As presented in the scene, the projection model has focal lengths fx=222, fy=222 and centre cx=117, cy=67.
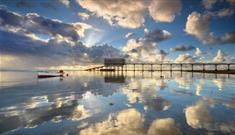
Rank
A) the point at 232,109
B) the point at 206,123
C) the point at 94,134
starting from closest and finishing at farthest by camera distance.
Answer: the point at 94,134 → the point at 206,123 → the point at 232,109

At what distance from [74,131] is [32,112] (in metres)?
5.68

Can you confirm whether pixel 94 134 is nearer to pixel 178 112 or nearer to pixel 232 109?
pixel 178 112

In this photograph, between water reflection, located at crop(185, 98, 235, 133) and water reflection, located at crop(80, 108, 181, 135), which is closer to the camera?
water reflection, located at crop(80, 108, 181, 135)

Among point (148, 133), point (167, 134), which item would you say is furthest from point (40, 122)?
point (167, 134)

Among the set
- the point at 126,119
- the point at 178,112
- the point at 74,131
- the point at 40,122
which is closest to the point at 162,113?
the point at 178,112

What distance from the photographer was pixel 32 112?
14.0 metres

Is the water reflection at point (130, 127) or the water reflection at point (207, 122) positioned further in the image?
the water reflection at point (207, 122)

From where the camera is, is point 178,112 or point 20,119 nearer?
point 20,119

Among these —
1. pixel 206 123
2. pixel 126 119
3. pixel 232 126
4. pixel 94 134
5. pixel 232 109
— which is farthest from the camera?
pixel 232 109

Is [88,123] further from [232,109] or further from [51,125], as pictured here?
[232,109]

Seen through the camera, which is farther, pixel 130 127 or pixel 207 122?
pixel 207 122

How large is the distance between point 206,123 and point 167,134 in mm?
3015

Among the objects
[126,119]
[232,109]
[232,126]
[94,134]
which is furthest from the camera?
[232,109]

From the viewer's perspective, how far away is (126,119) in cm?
1195
